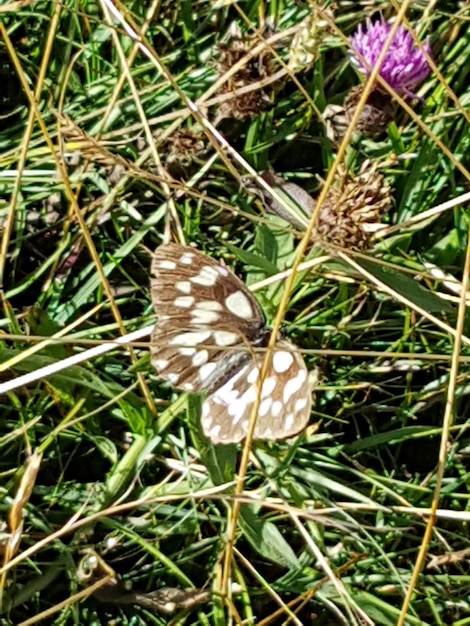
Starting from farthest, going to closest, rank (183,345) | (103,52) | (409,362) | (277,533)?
(103,52), (409,362), (277,533), (183,345)

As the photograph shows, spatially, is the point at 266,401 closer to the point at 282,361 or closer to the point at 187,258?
the point at 282,361

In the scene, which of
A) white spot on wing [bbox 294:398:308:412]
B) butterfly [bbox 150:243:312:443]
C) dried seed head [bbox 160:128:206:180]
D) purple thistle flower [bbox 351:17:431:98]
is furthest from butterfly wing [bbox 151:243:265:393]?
purple thistle flower [bbox 351:17:431:98]

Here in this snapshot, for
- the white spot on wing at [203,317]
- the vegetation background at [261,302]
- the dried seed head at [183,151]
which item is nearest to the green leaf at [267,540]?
the vegetation background at [261,302]

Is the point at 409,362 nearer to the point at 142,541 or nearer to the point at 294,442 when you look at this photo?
the point at 294,442

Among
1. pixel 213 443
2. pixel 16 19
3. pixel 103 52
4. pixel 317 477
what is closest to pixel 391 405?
pixel 317 477

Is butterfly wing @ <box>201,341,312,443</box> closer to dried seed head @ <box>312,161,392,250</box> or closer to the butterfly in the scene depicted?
the butterfly

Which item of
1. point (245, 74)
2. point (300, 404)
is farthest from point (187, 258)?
point (245, 74)
